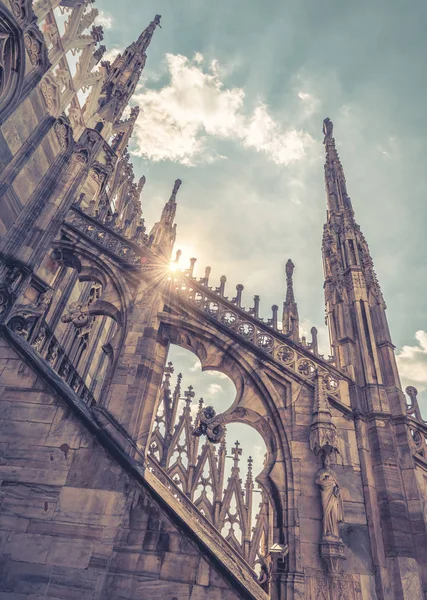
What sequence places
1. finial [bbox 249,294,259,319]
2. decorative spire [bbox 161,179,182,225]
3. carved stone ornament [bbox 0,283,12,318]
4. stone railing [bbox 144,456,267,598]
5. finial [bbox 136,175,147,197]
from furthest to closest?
finial [bbox 136,175,147,197] < decorative spire [bbox 161,179,182,225] < finial [bbox 249,294,259,319] < carved stone ornament [bbox 0,283,12,318] < stone railing [bbox 144,456,267,598]

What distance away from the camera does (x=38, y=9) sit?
11211 millimetres

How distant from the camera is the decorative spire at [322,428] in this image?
7.58 meters

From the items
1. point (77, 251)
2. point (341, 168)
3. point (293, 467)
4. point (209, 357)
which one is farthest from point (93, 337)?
point (341, 168)

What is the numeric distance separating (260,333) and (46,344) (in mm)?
5554

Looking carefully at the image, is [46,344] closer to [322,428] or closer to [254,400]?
[254,400]

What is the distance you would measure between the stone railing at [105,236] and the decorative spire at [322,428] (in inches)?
242

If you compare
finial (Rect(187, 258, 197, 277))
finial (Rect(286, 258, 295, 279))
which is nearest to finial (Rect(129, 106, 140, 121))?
finial (Rect(187, 258, 197, 277))

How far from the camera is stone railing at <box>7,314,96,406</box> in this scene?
8125mm

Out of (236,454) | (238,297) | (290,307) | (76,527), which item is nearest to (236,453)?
(236,454)

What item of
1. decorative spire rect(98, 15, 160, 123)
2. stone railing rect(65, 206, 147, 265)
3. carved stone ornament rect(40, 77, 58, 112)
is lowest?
stone railing rect(65, 206, 147, 265)

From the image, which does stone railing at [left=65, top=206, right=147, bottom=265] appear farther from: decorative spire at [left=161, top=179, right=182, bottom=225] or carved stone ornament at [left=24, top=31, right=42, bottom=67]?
→ decorative spire at [left=161, top=179, right=182, bottom=225]

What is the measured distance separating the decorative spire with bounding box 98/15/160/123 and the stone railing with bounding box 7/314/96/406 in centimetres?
980

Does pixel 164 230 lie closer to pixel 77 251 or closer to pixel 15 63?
pixel 77 251

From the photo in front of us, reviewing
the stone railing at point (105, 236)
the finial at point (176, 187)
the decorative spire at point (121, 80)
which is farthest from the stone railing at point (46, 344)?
the finial at point (176, 187)
